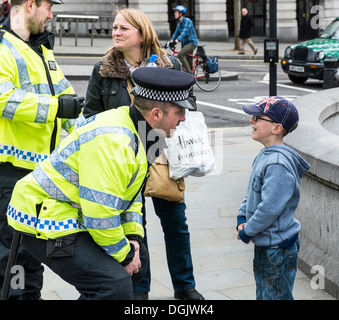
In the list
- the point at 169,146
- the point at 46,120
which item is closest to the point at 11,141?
the point at 46,120

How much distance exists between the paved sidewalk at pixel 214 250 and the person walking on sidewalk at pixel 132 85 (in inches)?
7.0

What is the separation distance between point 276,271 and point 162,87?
3.87ft

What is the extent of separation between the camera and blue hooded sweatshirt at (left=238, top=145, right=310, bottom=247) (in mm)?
3686

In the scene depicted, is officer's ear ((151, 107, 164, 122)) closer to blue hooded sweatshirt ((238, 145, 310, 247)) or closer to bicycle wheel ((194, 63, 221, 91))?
blue hooded sweatshirt ((238, 145, 310, 247))

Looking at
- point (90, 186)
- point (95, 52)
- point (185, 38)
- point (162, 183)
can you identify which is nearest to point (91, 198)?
point (90, 186)

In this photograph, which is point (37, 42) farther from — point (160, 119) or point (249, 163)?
point (249, 163)

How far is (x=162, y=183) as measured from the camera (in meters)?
4.54

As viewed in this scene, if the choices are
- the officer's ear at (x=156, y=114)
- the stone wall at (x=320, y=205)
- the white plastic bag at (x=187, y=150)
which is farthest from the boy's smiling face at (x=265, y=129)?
the stone wall at (x=320, y=205)

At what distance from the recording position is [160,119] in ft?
10.9

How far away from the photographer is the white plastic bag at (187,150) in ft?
14.8

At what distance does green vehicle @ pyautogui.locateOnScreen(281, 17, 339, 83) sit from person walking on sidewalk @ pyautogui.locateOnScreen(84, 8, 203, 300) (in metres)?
13.2

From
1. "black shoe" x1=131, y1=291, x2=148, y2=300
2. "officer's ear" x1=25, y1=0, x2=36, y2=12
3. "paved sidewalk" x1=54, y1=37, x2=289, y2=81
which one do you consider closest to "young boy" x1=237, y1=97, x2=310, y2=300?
"black shoe" x1=131, y1=291, x2=148, y2=300

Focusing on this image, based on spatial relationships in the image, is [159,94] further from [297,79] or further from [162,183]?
[297,79]

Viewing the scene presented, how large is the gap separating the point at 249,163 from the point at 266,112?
5244mm
